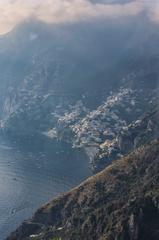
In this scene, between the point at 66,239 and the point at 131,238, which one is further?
the point at 66,239

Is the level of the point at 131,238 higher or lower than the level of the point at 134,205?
lower

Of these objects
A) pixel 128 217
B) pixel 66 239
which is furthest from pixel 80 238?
pixel 128 217

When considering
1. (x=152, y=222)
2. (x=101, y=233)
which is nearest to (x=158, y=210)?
(x=152, y=222)

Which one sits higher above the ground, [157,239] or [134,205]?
[134,205]

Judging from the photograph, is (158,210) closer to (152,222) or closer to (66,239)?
(152,222)

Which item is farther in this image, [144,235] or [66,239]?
[66,239]

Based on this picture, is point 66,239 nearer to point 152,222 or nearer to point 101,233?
point 101,233

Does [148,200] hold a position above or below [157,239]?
above

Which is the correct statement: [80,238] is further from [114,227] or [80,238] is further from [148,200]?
[148,200]
